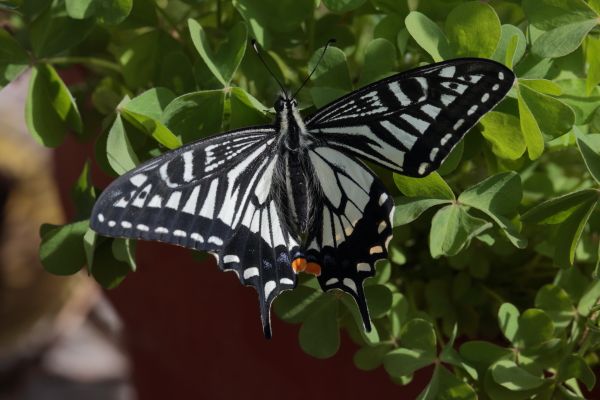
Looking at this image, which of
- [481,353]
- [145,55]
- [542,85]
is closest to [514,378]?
[481,353]

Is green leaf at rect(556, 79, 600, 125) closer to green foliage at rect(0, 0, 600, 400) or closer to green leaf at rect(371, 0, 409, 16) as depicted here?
green foliage at rect(0, 0, 600, 400)

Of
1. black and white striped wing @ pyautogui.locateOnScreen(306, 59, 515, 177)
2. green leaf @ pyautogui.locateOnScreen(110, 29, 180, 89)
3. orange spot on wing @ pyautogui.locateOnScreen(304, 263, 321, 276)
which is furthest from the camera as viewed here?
green leaf @ pyautogui.locateOnScreen(110, 29, 180, 89)

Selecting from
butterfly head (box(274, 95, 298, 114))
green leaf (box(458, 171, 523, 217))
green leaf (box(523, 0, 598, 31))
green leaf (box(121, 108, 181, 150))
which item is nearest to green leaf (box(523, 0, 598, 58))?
green leaf (box(523, 0, 598, 31))

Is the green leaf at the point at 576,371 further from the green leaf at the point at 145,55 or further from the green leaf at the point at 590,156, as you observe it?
the green leaf at the point at 145,55

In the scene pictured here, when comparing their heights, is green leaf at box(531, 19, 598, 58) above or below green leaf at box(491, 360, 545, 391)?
above

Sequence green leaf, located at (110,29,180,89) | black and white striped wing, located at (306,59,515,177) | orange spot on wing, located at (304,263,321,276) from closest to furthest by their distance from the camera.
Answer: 1. black and white striped wing, located at (306,59,515,177)
2. orange spot on wing, located at (304,263,321,276)
3. green leaf, located at (110,29,180,89)

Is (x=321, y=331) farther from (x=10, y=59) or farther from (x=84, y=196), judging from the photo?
(x=10, y=59)

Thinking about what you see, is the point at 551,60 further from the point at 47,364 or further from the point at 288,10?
the point at 47,364

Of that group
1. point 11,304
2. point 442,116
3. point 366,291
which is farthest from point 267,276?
point 11,304
